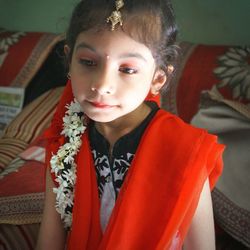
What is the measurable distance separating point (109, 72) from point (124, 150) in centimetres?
21

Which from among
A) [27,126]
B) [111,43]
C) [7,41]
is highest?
[111,43]

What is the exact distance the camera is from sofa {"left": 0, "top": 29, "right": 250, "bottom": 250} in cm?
102

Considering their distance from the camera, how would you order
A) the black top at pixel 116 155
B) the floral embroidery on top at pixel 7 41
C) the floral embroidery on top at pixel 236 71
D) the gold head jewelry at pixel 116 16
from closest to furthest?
the gold head jewelry at pixel 116 16
the black top at pixel 116 155
the floral embroidery on top at pixel 236 71
the floral embroidery on top at pixel 7 41

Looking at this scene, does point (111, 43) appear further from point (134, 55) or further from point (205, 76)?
point (205, 76)

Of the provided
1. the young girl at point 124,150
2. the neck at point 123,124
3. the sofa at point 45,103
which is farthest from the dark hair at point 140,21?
the sofa at point 45,103

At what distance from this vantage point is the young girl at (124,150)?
642mm

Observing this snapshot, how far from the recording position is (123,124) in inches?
30.9

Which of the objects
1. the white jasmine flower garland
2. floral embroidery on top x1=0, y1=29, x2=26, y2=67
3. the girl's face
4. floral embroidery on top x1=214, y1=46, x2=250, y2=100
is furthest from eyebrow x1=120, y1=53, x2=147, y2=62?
floral embroidery on top x1=0, y1=29, x2=26, y2=67

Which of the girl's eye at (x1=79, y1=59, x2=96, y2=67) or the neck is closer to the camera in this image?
the girl's eye at (x1=79, y1=59, x2=96, y2=67)

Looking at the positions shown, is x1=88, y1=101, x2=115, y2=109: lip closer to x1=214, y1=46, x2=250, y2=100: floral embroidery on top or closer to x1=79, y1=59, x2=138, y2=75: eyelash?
x1=79, y1=59, x2=138, y2=75: eyelash

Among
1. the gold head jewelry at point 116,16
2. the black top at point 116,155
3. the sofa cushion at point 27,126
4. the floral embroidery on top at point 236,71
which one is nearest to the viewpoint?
the gold head jewelry at point 116,16

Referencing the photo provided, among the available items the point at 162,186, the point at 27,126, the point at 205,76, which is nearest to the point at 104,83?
the point at 162,186

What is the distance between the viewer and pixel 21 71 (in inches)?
71.4

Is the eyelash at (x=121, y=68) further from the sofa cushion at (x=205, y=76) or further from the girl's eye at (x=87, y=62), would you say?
the sofa cushion at (x=205, y=76)
